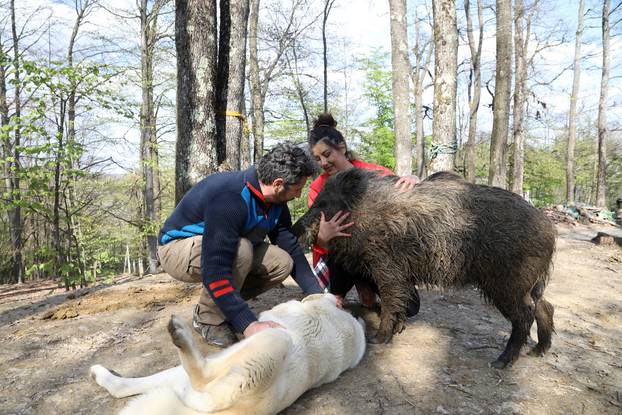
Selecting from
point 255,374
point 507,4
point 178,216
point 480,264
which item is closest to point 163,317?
point 178,216

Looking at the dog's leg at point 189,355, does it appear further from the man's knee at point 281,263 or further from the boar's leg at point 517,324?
the boar's leg at point 517,324

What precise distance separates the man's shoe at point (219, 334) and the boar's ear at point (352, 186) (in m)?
1.46

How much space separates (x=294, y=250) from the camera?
11.6ft

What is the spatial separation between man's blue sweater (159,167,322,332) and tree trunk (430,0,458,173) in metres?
2.91

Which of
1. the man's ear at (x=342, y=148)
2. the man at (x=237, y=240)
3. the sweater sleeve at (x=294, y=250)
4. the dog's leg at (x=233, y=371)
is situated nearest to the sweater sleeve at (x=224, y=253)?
the man at (x=237, y=240)

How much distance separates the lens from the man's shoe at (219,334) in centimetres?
309

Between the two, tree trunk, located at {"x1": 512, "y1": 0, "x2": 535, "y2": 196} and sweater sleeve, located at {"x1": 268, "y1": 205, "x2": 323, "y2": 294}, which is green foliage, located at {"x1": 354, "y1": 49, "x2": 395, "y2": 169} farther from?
sweater sleeve, located at {"x1": 268, "y1": 205, "x2": 323, "y2": 294}

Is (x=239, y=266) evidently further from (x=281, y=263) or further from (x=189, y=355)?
(x=189, y=355)

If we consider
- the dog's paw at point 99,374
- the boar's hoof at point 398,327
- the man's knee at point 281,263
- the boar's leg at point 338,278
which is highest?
the man's knee at point 281,263

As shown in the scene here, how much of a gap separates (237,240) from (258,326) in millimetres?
675

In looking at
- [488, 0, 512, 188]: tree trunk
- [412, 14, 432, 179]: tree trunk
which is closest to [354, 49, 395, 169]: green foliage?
[412, 14, 432, 179]: tree trunk

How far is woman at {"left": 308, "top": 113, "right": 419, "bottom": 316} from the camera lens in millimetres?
3520

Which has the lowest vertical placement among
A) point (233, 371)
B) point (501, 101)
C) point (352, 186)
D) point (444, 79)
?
point (233, 371)

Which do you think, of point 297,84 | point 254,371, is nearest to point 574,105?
point 297,84
